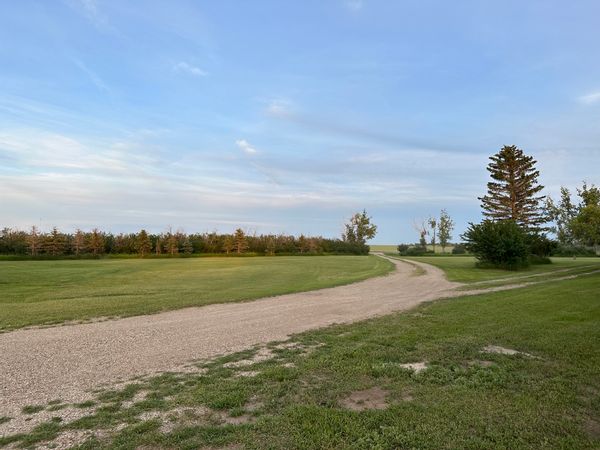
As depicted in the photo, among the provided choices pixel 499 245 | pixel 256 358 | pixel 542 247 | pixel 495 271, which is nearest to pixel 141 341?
pixel 256 358

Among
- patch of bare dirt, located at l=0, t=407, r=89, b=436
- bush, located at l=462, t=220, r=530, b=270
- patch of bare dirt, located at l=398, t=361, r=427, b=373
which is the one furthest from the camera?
bush, located at l=462, t=220, r=530, b=270

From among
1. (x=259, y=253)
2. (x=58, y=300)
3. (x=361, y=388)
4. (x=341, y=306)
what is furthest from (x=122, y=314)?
(x=259, y=253)

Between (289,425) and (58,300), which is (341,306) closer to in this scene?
(289,425)

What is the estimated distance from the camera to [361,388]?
4895mm

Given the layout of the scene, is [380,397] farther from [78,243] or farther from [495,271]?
[78,243]

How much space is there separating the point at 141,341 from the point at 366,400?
5151mm

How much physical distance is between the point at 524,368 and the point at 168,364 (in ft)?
18.0

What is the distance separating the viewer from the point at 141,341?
7.75 meters

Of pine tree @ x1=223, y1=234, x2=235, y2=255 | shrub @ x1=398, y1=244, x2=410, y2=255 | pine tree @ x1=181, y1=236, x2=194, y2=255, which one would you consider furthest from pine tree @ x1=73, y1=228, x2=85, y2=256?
shrub @ x1=398, y1=244, x2=410, y2=255

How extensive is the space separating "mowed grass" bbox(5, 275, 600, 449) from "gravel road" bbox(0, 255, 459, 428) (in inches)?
29.3

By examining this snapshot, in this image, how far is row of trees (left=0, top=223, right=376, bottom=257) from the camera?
156 ft

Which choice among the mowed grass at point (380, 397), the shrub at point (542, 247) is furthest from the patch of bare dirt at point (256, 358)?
the shrub at point (542, 247)

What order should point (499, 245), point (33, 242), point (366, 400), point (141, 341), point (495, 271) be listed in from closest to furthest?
point (366, 400) < point (141, 341) < point (495, 271) < point (499, 245) < point (33, 242)

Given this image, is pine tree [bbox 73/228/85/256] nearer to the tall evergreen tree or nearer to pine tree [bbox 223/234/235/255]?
the tall evergreen tree
